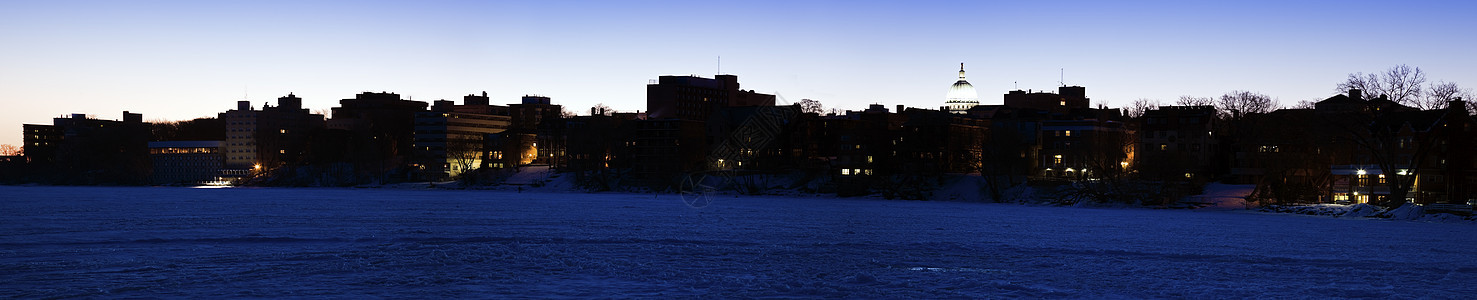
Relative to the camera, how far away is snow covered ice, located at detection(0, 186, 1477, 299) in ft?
90.6

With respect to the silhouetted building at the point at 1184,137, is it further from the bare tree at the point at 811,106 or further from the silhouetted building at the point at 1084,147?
the bare tree at the point at 811,106

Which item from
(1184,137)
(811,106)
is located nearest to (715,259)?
(1184,137)

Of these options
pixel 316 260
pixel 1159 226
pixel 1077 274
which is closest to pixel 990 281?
pixel 1077 274

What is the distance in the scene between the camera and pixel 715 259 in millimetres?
35875

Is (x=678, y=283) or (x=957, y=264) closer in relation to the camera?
(x=678, y=283)

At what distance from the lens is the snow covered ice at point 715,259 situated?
2761cm

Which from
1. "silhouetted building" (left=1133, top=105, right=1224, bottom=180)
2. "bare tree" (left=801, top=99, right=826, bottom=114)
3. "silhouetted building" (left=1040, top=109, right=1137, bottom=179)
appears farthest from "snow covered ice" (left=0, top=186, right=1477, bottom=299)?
"bare tree" (left=801, top=99, right=826, bottom=114)

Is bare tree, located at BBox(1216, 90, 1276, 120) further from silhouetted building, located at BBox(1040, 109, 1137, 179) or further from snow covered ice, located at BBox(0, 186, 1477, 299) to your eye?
snow covered ice, located at BBox(0, 186, 1477, 299)

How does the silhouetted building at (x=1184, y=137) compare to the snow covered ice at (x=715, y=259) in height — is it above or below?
above

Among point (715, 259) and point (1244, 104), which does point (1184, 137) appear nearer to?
point (1244, 104)

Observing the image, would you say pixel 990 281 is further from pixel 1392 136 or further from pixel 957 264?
pixel 1392 136

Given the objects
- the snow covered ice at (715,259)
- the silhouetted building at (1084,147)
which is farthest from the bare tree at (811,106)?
the snow covered ice at (715,259)

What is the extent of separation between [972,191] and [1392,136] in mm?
38360

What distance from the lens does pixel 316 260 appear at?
34219 millimetres
